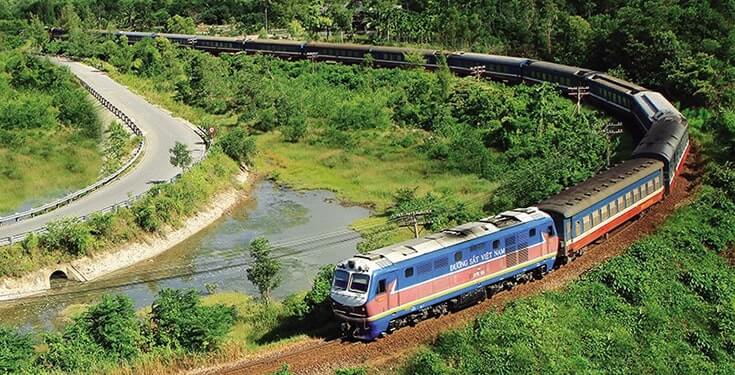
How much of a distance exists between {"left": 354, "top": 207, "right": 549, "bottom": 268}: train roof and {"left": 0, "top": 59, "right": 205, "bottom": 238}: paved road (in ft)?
79.6

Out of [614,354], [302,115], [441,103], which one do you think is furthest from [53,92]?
[614,354]

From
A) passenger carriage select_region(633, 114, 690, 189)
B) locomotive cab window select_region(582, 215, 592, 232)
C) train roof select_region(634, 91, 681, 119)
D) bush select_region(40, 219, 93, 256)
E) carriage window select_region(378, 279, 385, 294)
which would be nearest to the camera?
carriage window select_region(378, 279, 385, 294)

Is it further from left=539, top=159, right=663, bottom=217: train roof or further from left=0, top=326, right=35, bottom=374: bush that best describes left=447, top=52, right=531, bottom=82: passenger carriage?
left=0, top=326, right=35, bottom=374: bush

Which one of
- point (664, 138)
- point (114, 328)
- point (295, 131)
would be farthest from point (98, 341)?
point (295, 131)

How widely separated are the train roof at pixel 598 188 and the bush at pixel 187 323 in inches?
560

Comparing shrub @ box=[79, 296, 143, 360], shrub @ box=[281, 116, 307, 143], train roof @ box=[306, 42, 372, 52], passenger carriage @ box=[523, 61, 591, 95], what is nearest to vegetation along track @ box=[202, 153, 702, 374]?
shrub @ box=[79, 296, 143, 360]

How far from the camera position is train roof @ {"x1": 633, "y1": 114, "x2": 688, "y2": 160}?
4047 cm

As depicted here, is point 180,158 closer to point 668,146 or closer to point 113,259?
point 113,259

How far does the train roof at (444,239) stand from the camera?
2564 centimetres

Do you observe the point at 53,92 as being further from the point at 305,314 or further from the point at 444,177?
the point at 305,314

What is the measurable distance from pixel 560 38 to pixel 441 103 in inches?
1082

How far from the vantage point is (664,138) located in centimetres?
4281

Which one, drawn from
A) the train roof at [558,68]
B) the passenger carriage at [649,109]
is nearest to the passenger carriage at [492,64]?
the train roof at [558,68]

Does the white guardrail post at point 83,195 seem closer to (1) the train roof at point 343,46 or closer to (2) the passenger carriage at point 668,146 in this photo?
(2) the passenger carriage at point 668,146
